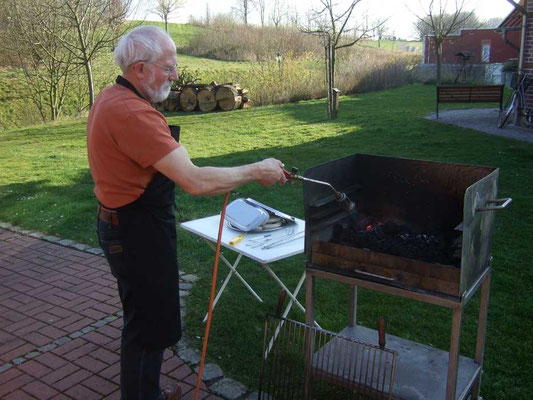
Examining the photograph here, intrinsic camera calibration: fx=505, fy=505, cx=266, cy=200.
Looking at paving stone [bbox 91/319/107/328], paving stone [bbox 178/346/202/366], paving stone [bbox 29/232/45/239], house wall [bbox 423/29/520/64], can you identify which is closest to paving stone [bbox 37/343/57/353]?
paving stone [bbox 91/319/107/328]

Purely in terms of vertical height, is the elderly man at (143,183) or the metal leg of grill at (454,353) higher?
the elderly man at (143,183)

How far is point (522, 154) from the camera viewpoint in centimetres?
832

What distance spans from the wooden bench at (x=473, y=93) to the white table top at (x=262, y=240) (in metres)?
9.42

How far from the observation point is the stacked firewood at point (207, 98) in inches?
689

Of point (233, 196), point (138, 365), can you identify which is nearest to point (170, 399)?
point (138, 365)

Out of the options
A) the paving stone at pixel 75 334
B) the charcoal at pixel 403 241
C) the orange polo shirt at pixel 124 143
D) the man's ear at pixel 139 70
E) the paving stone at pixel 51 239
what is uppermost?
the man's ear at pixel 139 70

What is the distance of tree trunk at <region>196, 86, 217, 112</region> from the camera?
17.7 metres

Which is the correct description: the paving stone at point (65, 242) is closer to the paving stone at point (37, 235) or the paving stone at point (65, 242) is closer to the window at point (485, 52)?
the paving stone at point (37, 235)

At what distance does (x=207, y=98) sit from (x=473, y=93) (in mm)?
9201

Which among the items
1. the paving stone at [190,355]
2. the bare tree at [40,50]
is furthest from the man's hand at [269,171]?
the bare tree at [40,50]

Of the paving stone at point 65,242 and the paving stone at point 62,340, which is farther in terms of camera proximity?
the paving stone at point 65,242

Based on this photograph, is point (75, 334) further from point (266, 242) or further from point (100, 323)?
point (266, 242)

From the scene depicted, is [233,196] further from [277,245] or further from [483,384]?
[483,384]

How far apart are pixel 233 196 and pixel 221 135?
5.53m
